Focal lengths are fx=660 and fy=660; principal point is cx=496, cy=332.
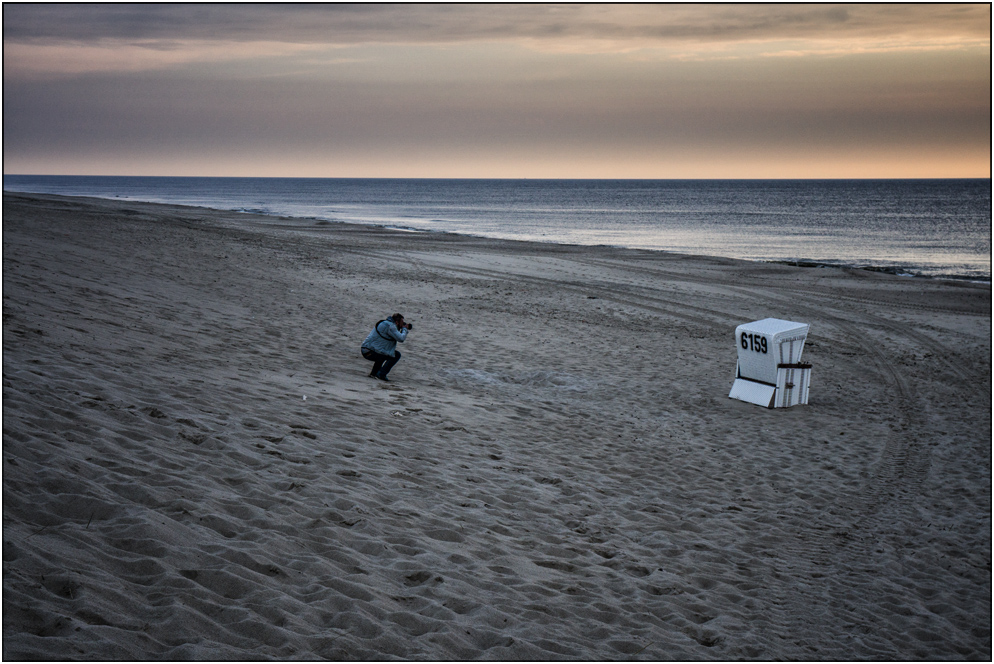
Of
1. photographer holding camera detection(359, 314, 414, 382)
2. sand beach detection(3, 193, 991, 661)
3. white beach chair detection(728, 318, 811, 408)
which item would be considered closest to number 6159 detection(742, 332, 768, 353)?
white beach chair detection(728, 318, 811, 408)

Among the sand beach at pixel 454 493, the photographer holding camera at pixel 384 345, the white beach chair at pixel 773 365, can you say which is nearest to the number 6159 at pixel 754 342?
the white beach chair at pixel 773 365

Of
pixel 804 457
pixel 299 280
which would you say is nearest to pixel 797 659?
pixel 804 457

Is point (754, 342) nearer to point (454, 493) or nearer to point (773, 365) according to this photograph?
point (773, 365)

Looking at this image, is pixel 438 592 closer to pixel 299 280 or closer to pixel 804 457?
pixel 804 457

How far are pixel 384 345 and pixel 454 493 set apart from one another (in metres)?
4.56

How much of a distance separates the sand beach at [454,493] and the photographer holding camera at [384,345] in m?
0.47

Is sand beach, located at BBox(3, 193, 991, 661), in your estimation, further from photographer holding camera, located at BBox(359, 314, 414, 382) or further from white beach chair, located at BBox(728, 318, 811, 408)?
photographer holding camera, located at BBox(359, 314, 414, 382)

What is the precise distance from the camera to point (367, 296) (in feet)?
60.7

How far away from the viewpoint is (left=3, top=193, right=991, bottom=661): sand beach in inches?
170

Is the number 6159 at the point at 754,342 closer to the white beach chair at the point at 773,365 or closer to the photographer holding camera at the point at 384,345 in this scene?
the white beach chair at the point at 773,365

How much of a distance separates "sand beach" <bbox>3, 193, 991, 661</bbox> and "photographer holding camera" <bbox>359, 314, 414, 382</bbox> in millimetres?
475

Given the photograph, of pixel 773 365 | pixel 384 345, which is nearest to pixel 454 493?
pixel 384 345

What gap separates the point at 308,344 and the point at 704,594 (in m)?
8.88

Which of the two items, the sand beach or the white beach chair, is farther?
the white beach chair
